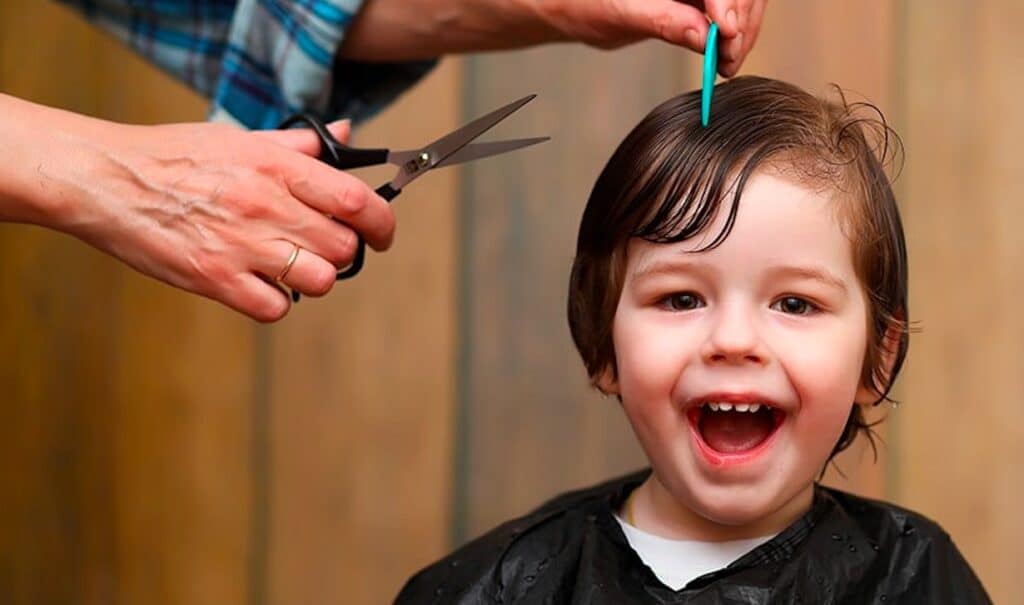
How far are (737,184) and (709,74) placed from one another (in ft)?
0.30

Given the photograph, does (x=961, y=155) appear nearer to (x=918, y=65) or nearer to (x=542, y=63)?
(x=918, y=65)

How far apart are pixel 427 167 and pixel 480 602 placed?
370 mm

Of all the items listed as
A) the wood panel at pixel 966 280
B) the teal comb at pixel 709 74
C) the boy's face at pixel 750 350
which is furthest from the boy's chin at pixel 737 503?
the wood panel at pixel 966 280

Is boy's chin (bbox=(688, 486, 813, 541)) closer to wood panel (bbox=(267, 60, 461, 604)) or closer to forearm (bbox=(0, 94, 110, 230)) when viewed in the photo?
forearm (bbox=(0, 94, 110, 230))

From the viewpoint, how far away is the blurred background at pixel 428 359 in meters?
1.73

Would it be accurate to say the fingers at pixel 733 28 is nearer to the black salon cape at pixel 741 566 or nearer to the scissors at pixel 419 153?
the scissors at pixel 419 153

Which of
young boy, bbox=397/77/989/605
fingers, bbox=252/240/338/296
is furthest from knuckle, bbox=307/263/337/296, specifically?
young boy, bbox=397/77/989/605

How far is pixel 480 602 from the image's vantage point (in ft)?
4.00

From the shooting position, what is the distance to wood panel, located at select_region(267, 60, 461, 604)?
182 centimetres

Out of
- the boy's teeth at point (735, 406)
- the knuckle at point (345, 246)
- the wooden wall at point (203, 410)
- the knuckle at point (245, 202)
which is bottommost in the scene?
the wooden wall at point (203, 410)

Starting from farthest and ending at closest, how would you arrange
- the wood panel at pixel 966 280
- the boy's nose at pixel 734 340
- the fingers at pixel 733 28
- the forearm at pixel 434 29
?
1. the wood panel at pixel 966 280
2. the forearm at pixel 434 29
3. the fingers at pixel 733 28
4. the boy's nose at pixel 734 340

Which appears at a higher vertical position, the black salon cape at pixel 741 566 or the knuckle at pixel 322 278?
the knuckle at pixel 322 278

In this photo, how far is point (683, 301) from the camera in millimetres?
1133

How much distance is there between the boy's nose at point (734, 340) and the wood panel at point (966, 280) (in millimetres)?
713
